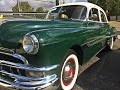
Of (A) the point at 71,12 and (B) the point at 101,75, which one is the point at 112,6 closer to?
(A) the point at 71,12

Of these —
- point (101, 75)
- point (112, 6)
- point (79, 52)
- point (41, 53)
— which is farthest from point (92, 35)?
point (112, 6)

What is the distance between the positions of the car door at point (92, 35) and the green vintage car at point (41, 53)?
139 millimetres

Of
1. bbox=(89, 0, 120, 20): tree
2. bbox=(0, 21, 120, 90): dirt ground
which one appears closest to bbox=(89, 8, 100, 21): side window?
bbox=(0, 21, 120, 90): dirt ground

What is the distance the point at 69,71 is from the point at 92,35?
133 centimetres

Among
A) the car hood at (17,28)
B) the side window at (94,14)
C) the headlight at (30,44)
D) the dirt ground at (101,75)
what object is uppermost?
the side window at (94,14)

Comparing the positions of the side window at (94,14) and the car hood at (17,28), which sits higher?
the side window at (94,14)

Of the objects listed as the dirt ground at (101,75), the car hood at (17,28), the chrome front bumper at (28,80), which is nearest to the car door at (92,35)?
the dirt ground at (101,75)

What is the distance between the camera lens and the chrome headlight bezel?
385cm

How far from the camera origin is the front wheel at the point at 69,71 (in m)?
4.43

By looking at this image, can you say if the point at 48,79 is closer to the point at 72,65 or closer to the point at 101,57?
the point at 72,65

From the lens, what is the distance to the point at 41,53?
12.7 ft

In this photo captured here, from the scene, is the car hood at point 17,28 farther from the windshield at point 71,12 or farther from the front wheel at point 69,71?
the windshield at point 71,12

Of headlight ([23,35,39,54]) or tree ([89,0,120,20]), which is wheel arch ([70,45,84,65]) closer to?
headlight ([23,35,39,54])

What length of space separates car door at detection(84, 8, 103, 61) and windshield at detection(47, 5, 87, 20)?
22cm
